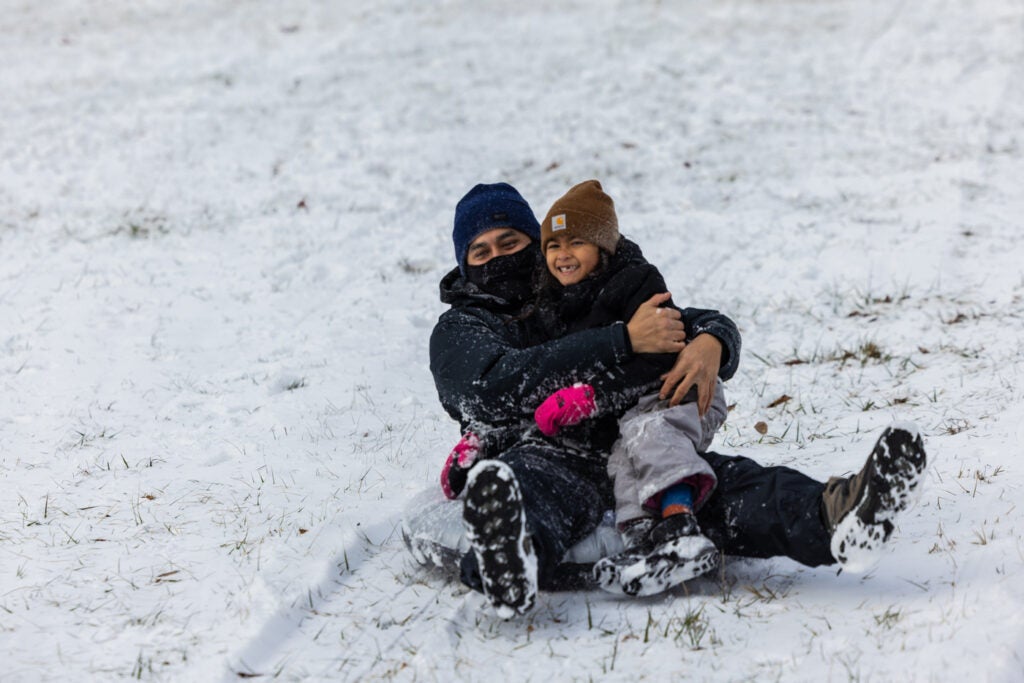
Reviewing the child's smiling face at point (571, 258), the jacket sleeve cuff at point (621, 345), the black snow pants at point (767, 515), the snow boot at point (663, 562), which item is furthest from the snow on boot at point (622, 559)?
the child's smiling face at point (571, 258)

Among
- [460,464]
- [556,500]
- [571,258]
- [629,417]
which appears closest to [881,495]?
[629,417]

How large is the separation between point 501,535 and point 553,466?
A: 72 cm

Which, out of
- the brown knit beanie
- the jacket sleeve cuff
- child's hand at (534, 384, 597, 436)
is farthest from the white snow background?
the brown knit beanie

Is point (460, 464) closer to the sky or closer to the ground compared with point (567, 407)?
closer to the ground

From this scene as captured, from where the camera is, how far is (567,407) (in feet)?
12.5

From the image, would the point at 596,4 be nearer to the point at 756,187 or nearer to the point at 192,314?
the point at 756,187

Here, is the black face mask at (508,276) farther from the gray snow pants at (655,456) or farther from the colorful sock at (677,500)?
the colorful sock at (677,500)

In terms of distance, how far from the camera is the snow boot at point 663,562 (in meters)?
3.35

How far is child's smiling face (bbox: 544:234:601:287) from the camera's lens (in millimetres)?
4105

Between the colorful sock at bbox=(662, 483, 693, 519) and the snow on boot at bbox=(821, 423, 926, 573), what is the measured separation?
0.59 m

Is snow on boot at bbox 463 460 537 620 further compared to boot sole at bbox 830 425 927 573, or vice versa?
snow on boot at bbox 463 460 537 620

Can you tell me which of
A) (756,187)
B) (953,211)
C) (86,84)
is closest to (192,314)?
(756,187)

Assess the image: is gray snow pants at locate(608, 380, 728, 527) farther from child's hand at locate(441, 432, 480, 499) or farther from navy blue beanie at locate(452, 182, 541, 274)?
navy blue beanie at locate(452, 182, 541, 274)

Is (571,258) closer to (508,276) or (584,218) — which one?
(584,218)
